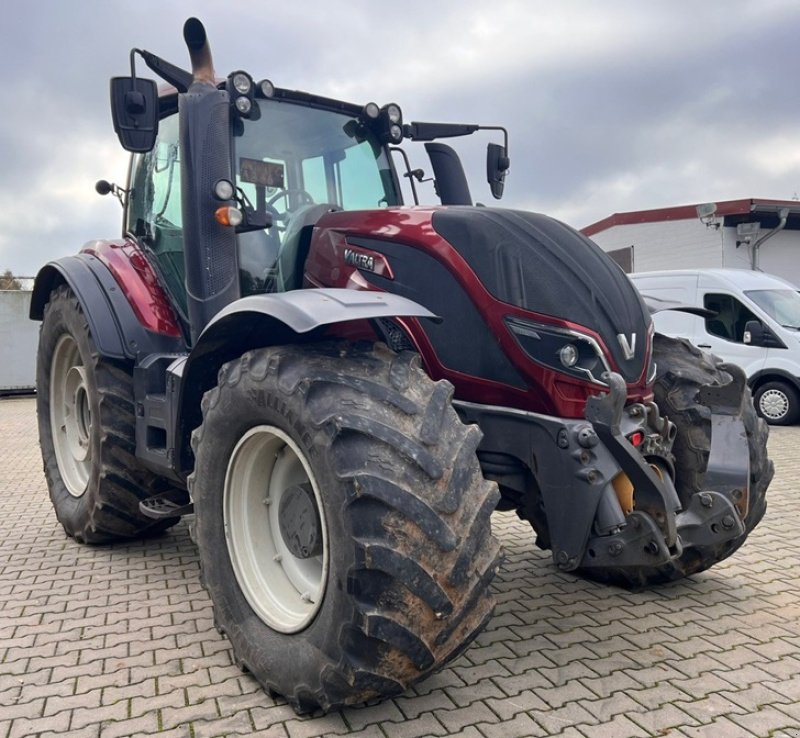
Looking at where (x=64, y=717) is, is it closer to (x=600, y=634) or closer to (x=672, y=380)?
(x=600, y=634)

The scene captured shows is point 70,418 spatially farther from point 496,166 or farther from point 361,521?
point 361,521

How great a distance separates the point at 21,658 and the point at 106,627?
1.29 feet

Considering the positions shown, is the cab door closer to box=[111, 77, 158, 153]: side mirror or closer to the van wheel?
the van wheel

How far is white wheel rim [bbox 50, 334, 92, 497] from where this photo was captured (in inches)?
195

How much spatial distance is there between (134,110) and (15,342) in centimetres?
1443

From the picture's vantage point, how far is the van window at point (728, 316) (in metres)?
10.8

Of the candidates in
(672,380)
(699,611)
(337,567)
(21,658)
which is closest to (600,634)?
(699,611)

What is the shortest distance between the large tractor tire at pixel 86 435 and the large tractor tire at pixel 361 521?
4.95 feet

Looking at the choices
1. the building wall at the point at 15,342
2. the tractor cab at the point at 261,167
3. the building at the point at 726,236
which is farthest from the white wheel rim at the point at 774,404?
the building wall at the point at 15,342

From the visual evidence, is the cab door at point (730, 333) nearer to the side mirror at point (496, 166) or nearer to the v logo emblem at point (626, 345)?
the side mirror at point (496, 166)

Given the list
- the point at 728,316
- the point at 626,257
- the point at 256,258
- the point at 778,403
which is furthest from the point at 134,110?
the point at 626,257

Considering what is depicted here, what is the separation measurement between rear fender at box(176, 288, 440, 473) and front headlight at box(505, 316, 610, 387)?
381 millimetres

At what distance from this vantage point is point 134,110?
3.36m

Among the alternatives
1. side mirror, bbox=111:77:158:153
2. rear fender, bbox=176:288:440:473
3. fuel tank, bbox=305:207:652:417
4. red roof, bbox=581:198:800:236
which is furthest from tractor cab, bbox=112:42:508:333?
red roof, bbox=581:198:800:236
